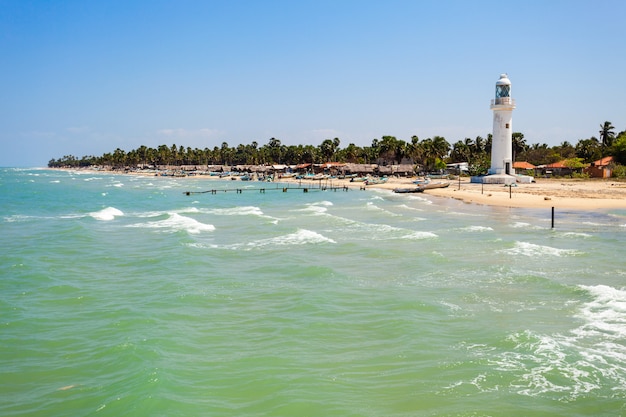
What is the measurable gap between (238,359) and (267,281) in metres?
7.00

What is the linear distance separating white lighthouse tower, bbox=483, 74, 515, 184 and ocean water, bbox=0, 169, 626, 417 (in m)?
41.9

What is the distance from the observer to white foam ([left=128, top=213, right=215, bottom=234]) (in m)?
32.3

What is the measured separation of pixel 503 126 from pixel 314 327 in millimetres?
60153

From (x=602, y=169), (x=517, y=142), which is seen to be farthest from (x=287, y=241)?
(x=517, y=142)

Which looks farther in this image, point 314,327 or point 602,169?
point 602,169

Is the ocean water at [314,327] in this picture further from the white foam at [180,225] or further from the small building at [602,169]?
the small building at [602,169]

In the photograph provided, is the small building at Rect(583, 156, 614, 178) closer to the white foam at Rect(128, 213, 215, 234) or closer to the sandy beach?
the sandy beach

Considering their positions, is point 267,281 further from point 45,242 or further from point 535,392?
point 45,242

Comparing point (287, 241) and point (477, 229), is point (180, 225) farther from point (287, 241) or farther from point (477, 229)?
point (477, 229)

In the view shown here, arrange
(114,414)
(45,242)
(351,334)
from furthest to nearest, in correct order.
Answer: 1. (45,242)
2. (351,334)
3. (114,414)

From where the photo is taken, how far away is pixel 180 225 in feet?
114

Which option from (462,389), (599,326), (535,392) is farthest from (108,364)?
(599,326)

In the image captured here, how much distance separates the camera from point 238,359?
→ 447 inches

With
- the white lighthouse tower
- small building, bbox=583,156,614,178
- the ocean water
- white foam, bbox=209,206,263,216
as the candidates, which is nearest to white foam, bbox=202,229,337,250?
the ocean water
